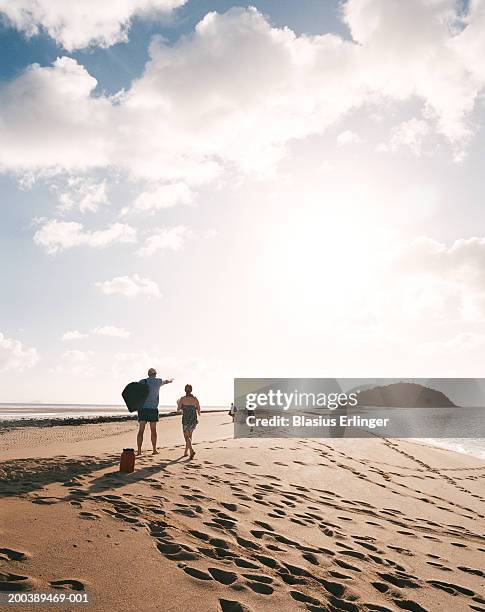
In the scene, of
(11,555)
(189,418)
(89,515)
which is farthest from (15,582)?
(189,418)

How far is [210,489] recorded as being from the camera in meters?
8.44

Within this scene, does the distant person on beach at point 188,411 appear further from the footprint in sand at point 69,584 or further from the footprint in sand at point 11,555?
the footprint in sand at point 69,584

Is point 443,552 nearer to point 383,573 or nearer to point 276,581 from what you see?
point 383,573

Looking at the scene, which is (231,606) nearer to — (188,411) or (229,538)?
(229,538)

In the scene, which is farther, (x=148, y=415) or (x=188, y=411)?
(x=188, y=411)

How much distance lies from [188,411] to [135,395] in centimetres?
171

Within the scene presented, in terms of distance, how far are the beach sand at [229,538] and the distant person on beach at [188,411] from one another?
0.94 metres

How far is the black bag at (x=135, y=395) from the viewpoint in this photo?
11.7 m

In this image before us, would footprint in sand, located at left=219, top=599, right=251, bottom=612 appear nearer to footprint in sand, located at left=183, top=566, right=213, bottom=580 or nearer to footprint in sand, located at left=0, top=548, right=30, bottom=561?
footprint in sand, located at left=183, top=566, right=213, bottom=580

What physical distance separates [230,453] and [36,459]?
5589mm

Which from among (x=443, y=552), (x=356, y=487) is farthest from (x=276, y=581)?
(x=356, y=487)

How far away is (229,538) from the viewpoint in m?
5.93

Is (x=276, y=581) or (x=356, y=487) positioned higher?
(x=276, y=581)

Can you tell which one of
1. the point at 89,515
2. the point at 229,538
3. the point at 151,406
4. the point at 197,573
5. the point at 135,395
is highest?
the point at 135,395
